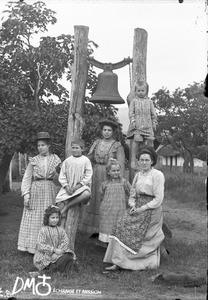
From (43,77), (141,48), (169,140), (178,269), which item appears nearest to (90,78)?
(43,77)

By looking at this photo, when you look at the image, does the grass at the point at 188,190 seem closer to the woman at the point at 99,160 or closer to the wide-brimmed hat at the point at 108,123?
the woman at the point at 99,160

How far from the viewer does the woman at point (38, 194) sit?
7375 millimetres

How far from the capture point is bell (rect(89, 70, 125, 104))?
786 cm

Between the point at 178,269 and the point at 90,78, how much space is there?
4113 mm

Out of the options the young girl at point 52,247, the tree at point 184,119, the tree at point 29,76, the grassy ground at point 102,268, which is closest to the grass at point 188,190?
the grassy ground at point 102,268

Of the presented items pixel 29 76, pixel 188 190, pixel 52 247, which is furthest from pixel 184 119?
pixel 52 247

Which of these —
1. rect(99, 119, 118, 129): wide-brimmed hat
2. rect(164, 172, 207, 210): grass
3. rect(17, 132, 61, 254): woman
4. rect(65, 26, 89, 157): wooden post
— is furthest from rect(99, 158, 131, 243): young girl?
rect(164, 172, 207, 210): grass

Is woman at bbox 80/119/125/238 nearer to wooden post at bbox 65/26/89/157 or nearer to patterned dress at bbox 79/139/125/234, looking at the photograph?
patterned dress at bbox 79/139/125/234

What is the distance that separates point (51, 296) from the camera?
5496 millimetres

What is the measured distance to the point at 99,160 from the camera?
25.8 feet

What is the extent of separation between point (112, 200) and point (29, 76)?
394 cm

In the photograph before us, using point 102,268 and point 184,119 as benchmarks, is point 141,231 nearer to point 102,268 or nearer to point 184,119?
point 102,268

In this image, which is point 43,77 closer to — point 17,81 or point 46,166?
point 17,81

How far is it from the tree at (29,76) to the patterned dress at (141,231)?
9.72 ft
